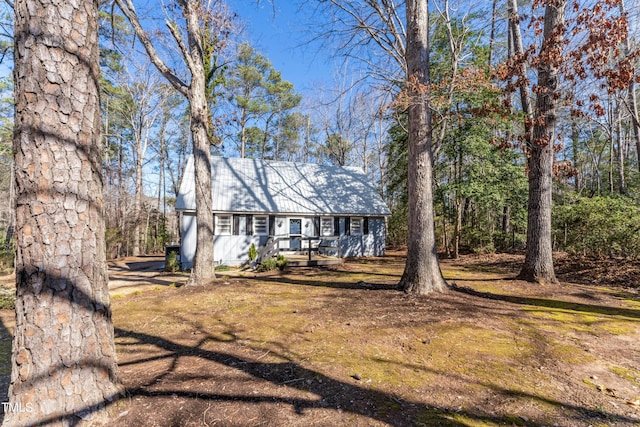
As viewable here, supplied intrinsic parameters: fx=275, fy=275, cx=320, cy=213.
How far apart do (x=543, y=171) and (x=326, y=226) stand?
983cm

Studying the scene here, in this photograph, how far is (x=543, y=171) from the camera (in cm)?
712

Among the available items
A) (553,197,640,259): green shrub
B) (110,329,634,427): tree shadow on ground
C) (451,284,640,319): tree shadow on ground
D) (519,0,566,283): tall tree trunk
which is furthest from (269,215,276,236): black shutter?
(553,197,640,259): green shrub

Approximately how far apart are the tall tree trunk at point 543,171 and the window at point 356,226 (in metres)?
9.00

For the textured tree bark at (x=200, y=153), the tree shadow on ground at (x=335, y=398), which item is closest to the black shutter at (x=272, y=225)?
the textured tree bark at (x=200, y=153)

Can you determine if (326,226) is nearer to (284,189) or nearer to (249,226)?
(284,189)

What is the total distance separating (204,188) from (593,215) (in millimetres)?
12190

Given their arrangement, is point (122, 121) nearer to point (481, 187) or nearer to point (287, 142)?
point (287, 142)

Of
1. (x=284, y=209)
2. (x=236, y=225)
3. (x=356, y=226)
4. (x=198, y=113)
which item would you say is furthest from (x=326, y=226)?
(x=198, y=113)

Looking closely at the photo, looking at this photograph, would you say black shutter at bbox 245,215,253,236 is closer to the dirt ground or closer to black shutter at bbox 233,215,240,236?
black shutter at bbox 233,215,240,236

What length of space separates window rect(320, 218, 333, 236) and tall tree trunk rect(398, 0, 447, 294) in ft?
29.2

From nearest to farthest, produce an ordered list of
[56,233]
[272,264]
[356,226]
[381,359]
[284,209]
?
[56,233]
[381,359]
[272,264]
[284,209]
[356,226]

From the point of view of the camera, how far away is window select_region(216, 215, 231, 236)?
12.7m

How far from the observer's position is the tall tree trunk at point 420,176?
596cm

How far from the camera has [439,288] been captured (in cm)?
600
